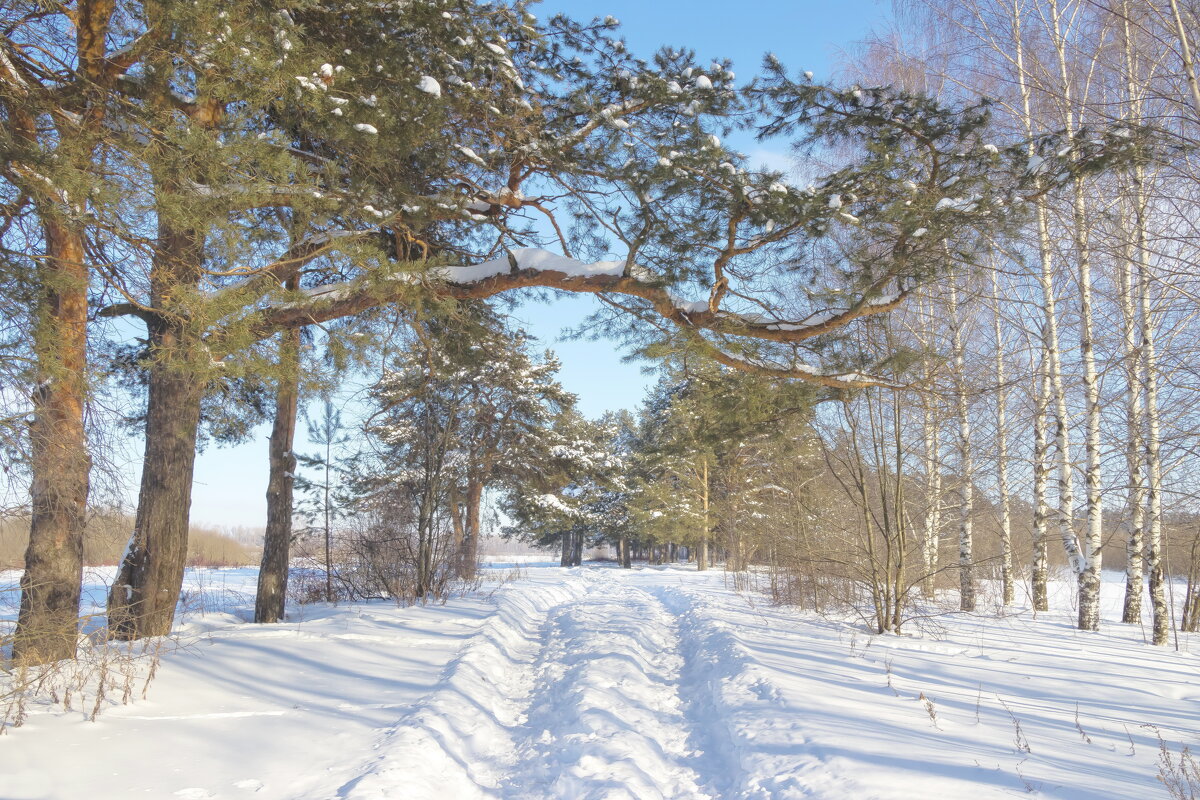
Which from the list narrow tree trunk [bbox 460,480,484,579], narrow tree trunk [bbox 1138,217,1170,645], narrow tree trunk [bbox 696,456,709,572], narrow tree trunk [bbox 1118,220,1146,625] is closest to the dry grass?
narrow tree trunk [bbox 460,480,484,579]

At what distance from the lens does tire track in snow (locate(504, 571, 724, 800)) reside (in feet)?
11.9

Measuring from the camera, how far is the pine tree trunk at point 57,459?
4297 mm

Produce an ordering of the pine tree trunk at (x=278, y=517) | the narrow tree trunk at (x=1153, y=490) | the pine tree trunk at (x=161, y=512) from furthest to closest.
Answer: the pine tree trunk at (x=278, y=517)
the narrow tree trunk at (x=1153, y=490)
the pine tree trunk at (x=161, y=512)

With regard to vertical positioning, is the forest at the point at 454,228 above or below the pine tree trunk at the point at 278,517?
above

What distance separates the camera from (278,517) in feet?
30.9

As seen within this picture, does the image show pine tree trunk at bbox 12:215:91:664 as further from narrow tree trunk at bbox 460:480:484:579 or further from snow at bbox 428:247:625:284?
narrow tree trunk at bbox 460:480:484:579

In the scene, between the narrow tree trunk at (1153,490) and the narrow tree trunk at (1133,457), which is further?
the narrow tree trunk at (1133,457)

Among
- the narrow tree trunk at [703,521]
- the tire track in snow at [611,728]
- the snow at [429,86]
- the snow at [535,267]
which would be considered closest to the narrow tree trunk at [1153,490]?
the tire track in snow at [611,728]

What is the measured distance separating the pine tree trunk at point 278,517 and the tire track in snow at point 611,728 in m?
3.96

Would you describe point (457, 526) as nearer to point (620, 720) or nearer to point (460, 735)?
point (620, 720)

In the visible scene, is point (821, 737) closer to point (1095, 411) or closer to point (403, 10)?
point (403, 10)

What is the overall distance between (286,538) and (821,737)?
7964 millimetres

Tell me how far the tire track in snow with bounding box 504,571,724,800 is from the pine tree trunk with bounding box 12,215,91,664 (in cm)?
302

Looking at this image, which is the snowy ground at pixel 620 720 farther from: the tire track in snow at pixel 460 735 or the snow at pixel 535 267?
the snow at pixel 535 267
